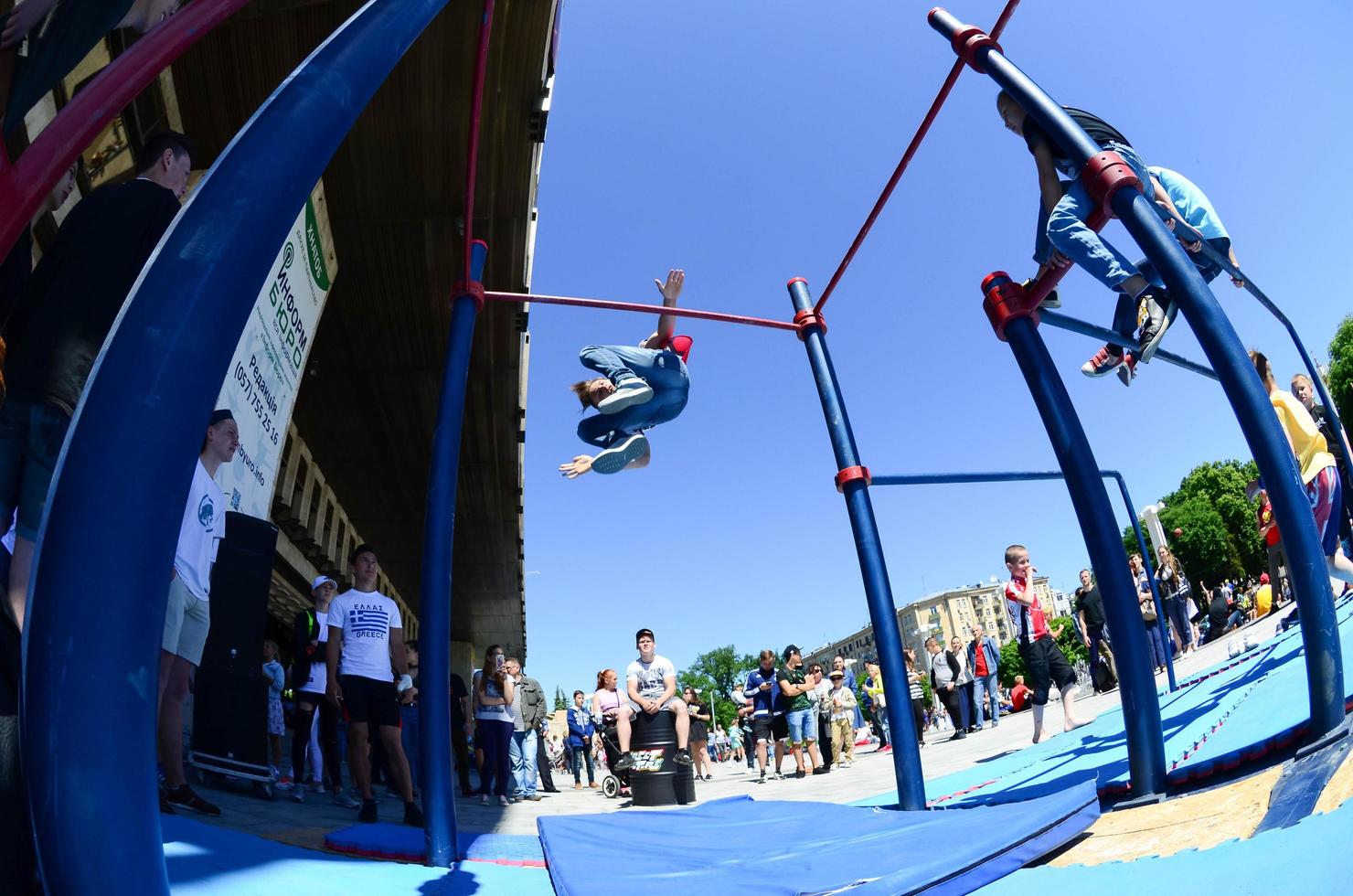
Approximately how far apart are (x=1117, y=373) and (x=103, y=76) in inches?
204

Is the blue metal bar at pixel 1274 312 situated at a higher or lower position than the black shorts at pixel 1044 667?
higher

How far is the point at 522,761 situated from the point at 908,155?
7.70m

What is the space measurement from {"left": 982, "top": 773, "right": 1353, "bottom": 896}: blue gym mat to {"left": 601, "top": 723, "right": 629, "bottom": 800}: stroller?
624cm

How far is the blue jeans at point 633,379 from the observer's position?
544 cm

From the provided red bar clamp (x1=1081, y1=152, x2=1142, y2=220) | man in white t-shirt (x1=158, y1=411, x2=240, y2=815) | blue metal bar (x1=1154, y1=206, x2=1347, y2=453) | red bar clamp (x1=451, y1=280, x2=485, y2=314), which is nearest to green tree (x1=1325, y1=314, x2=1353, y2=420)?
blue metal bar (x1=1154, y1=206, x2=1347, y2=453)

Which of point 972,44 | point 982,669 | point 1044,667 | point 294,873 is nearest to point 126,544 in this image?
point 294,873

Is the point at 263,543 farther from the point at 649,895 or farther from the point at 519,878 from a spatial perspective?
the point at 649,895

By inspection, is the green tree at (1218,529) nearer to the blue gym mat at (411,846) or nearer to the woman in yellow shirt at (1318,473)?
the woman in yellow shirt at (1318,473)

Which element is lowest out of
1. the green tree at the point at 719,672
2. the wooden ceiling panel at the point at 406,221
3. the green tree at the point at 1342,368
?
the green tree at the point at 719,672

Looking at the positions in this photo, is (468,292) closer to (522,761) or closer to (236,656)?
(236,656)

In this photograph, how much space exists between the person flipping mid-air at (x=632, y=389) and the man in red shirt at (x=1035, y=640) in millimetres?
3417

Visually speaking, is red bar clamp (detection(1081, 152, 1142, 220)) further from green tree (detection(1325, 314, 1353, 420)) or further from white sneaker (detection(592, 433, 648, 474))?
Result: green tree (detection(1325, 314, 1353, 420))

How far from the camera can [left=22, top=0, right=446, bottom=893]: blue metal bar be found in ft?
2.61

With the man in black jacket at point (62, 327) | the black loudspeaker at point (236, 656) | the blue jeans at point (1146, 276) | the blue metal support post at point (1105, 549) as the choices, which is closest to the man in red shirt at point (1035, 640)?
the blue jeans at point (1146, 276)
